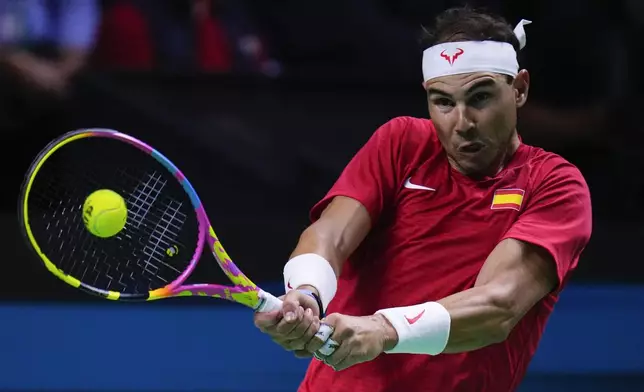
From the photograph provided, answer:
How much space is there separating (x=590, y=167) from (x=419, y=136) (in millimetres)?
2621

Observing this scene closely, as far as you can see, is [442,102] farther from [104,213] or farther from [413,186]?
[104,213]

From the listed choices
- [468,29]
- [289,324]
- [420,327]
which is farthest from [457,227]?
[289,324]

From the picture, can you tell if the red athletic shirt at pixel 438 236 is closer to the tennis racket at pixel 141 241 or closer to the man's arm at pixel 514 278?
the man's arm at pixel 514 278

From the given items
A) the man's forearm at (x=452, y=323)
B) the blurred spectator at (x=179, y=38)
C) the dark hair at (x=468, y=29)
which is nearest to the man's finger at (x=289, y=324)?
the man's forearm at (x=452, y=323)

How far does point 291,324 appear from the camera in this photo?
2.51m

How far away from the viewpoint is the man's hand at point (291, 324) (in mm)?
2514

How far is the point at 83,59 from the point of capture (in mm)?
5539

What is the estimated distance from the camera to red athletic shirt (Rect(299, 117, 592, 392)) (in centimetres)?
289

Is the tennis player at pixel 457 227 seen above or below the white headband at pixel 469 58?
below

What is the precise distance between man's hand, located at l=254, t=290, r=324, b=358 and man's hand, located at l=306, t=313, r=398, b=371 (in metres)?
0.02

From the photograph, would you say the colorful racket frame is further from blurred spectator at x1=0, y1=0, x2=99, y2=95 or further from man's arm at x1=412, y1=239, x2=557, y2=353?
blurred spectator at x1=0, y1=0, x2=99, y2=95

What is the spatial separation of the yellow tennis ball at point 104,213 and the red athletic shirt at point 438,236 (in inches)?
23.3

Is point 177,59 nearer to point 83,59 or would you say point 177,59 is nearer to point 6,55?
point 83,59

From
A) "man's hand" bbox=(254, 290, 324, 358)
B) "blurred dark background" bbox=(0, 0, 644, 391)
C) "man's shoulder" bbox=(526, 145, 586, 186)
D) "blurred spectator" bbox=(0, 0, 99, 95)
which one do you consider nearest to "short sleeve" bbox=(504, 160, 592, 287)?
"man's shoulder" bbox=(526, 145, 586, 186)
